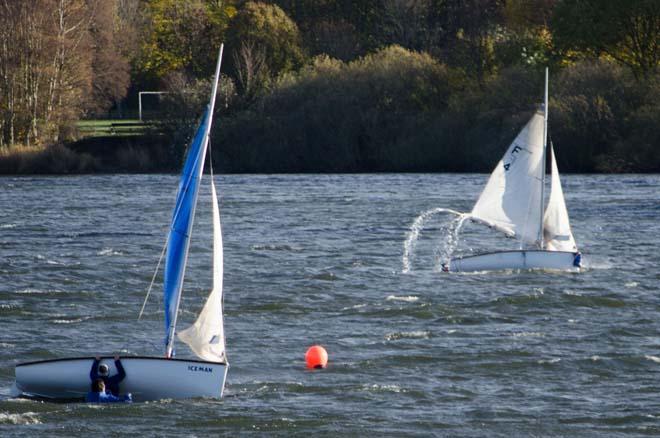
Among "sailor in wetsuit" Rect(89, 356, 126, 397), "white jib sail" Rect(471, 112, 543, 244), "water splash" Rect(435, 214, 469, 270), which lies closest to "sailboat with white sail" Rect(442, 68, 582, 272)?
"white jib sail" Rect(471, 112, 543, 244)

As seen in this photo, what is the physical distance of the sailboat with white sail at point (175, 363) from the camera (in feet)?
76.6

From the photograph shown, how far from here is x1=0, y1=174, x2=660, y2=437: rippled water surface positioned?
23688 millimetres

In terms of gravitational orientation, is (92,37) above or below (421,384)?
above

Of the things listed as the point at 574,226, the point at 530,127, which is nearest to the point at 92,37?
the point at 574,226

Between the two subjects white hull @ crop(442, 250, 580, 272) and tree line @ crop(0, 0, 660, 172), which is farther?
tree line @ crop(0, 0, 660, 172)

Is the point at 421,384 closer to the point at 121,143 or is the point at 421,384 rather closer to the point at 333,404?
the point at 333,404

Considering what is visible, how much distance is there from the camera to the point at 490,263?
4062cm

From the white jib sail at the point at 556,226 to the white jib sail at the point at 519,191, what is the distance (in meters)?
0.29

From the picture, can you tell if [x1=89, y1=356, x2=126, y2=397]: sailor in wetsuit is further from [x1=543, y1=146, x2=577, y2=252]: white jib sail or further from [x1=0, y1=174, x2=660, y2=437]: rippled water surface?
[x1=543, y1=146, x2=577, y2=252]: white jib sail

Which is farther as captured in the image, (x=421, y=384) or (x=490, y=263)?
(x=490, y=263)

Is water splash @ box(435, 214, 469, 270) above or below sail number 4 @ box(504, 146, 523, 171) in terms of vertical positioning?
below

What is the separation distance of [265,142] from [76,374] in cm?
7192

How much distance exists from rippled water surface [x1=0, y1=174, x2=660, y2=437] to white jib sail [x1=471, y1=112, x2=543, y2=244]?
1.96 meters

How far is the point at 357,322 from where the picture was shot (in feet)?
108
